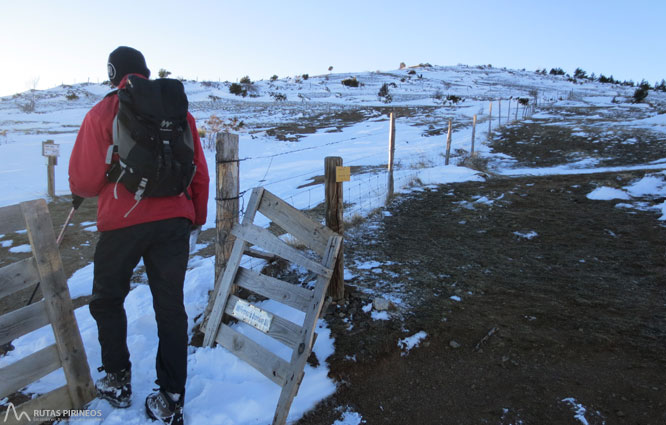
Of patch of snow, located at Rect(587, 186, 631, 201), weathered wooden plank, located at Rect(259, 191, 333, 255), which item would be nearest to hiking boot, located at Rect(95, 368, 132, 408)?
weathered wooden plank, located at Rect(259, 191, 333, 255)

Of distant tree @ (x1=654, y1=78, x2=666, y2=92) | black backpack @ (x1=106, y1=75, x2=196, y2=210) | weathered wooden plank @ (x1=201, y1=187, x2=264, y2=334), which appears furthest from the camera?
distant tree @ (x1=654, y1=78, x2=666, y2=92)

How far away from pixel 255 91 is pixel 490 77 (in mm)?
39895

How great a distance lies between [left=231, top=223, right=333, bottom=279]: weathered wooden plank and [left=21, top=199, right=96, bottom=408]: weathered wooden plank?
121 cm

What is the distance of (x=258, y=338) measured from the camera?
3.31 metres

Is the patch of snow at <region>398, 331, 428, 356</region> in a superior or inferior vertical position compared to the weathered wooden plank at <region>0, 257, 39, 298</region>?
inferior

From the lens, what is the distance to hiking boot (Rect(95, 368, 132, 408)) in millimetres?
2459

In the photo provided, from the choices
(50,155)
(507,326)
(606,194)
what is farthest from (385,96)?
(507,326)

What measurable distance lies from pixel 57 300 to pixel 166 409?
0.94 metres

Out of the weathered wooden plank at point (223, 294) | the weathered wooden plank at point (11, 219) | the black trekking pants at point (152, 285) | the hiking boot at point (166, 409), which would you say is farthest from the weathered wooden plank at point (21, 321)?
the weathered wooden plank at point (223, 294)

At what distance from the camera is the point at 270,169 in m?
11.8

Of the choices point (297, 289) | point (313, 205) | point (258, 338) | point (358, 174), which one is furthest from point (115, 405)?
point (358, 174)

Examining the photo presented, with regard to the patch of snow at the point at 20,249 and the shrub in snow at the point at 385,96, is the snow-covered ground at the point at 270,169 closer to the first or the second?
the patch of snow at the point at 20,249

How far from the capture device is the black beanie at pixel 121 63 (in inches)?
87.7

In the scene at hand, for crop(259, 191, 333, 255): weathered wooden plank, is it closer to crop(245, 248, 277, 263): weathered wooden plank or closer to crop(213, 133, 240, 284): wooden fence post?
crop(213, 133, 240, 284): wooden fence post
